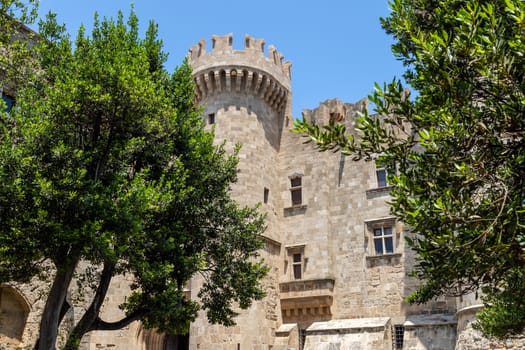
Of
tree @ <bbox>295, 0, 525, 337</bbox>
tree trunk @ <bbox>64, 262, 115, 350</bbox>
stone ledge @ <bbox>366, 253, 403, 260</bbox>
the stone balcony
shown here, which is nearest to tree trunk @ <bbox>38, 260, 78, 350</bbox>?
tree trunk @ <bbox>64, 262, 115, 350</bbox>

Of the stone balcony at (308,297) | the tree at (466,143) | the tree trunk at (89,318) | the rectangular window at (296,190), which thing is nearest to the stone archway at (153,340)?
the stone balcony at (308,297)

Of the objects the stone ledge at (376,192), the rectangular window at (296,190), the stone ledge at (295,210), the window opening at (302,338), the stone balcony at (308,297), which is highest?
→ the rectangular window at (296,190)

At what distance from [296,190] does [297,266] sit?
3692 millimetres

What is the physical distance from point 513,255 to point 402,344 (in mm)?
15422

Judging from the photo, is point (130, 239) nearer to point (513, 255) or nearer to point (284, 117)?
point (513, 255)

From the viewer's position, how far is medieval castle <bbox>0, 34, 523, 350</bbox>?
68.1ft

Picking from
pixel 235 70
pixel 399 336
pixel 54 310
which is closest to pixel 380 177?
pixel 399 336

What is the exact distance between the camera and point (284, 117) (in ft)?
87.6

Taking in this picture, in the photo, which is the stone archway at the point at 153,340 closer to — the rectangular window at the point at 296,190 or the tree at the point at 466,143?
the rectangular window at the point at 296,190

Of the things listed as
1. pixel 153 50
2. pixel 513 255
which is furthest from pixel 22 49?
pixel 513 255

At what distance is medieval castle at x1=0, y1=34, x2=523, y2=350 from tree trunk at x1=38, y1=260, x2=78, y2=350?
30.4 ft

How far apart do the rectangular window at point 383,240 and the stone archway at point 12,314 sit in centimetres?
1410

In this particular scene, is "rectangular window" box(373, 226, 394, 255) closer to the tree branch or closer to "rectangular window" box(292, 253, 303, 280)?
"rectangular window" box(292, 253, 303, 280)

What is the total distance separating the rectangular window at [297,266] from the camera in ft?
78.0
